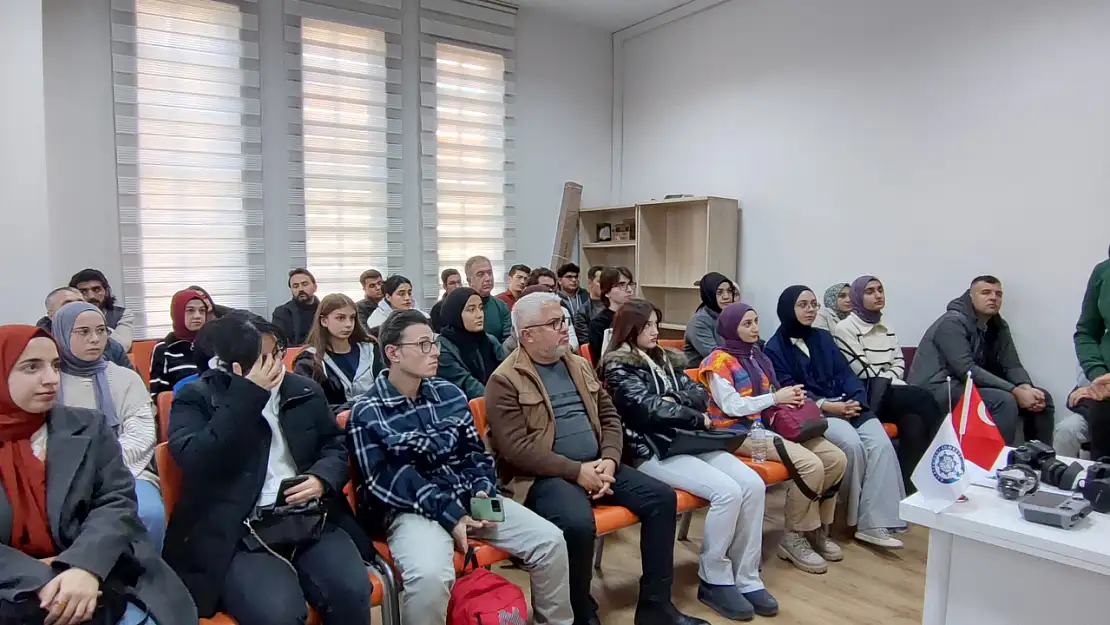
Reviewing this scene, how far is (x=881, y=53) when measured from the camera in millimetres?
4578

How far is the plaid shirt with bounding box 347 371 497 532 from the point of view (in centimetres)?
212

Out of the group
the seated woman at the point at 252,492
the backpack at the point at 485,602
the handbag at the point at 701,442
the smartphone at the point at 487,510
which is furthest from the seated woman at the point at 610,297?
the seated woman at the point at 252,492

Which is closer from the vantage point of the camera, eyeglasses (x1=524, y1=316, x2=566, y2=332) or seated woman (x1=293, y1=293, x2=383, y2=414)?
eyeglasses (x1=524, y1=316, x2=566, y2=332)

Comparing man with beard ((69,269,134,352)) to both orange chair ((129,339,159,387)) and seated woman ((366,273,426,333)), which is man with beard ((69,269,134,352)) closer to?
orange chair ((129,339,159,387))

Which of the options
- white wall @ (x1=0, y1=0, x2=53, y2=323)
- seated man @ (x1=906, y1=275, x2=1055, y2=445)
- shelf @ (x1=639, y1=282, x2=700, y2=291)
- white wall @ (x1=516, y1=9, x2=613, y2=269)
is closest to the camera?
white wall @ (x1=0, y1=0, x2=53, y2=323)

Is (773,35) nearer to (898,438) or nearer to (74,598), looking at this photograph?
(898,438)

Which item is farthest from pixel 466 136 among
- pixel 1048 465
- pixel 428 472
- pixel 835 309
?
pixel 1048 465

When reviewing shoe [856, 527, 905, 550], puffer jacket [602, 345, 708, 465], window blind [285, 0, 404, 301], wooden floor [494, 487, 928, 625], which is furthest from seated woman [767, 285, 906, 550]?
window blind [285, 0, 404, 301]

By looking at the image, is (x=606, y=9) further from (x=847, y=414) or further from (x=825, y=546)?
(x=825, y=546)

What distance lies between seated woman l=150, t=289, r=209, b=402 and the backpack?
1.89 m

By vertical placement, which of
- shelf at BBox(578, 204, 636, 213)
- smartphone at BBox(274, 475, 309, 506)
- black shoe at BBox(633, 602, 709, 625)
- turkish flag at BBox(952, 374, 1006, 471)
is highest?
shelf at BBox(578, 204, 636, 213)

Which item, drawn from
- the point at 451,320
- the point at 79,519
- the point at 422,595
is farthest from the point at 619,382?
the point at 79,519

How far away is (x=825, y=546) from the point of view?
10.4ft

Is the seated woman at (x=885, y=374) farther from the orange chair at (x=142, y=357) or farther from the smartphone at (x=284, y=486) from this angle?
the orange chair at (x=142, y=357)
